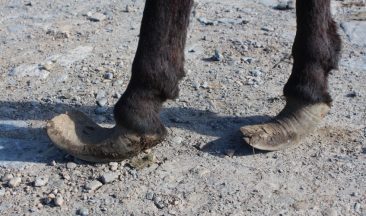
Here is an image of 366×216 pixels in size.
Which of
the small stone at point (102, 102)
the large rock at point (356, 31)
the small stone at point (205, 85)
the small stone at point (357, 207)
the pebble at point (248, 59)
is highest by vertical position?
the large rock at point (356, 31)

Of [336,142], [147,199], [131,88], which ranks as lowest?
[147,199]

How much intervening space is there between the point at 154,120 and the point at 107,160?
0.98ft

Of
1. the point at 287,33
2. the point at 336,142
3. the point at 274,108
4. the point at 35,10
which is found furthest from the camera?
the point at 35,10

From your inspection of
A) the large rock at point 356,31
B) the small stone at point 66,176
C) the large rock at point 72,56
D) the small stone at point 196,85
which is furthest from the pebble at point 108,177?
the large rock at point 356,31

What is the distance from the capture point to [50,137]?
2908 mm

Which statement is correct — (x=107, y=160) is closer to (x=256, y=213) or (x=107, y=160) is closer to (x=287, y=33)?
(x=256, y=213)

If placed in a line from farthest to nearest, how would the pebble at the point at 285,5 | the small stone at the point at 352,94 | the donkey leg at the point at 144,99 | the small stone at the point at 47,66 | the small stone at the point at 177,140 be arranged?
the pebble at the point at 285,5, the small stone at the point at 47,66, the small stone at the point at 352,94, the small stone at the point at 177,140, the donkey leg at the point at 144,99

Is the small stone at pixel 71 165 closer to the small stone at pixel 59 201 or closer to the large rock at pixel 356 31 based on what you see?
the small stone at pixel 59 201

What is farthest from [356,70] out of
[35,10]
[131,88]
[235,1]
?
[35,10]

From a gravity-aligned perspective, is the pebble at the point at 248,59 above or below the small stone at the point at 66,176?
above

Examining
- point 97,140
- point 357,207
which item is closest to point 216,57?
point 97,140

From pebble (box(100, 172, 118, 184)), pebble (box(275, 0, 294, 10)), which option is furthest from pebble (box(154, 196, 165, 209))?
pebble (box(275, 0, 294, 10))

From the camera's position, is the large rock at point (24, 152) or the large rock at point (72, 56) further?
the large rock at point (72, 56)

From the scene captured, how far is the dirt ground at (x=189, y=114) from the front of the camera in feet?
8.91
